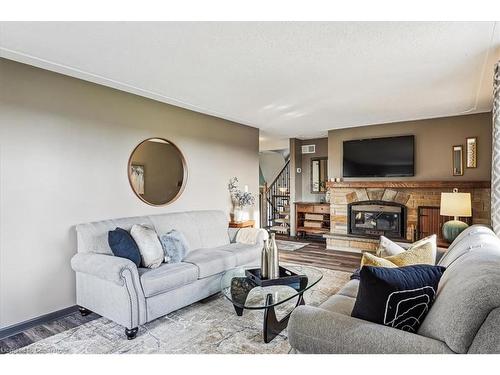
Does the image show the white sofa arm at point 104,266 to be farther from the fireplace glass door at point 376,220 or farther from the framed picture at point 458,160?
the framed picture at point 458,160

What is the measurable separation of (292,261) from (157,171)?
260cm

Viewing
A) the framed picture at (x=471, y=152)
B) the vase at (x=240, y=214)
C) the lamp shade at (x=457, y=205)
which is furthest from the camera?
the vase at (x=240, y=214)

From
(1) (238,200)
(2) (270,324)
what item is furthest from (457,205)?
(1) (238,200)

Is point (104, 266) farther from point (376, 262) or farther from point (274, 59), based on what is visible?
point (274, 59)

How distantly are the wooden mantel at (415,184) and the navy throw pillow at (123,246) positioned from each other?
429 cm

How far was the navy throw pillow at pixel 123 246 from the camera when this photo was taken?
2.80 meters

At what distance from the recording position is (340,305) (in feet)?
6.37

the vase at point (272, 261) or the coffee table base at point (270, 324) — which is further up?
the vase at point (272, 261)

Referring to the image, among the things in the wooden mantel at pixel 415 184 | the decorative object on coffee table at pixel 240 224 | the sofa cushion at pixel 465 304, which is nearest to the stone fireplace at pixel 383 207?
the wooden mantel at pixel 415 184

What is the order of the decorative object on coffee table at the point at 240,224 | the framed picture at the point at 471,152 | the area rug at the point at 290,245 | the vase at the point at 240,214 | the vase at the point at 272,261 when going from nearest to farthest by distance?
the vase at the point at 272,261 → the framed picture at the point at 471,152 → the decorative object on coffee table at the point at 240,224 → the vase at the point at 240,214 → the area rug at the point at 290,245

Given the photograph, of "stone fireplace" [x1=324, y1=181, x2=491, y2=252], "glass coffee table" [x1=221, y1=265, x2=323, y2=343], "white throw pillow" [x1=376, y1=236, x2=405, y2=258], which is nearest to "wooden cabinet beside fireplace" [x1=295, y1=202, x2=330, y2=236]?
"stone fireplace" [x1=324, y1=181, x2=491, y2=252]

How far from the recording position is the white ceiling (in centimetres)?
217

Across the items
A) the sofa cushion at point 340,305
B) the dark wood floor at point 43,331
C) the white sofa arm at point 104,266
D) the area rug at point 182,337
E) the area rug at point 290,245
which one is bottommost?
the dark wood floor at point 43,331
